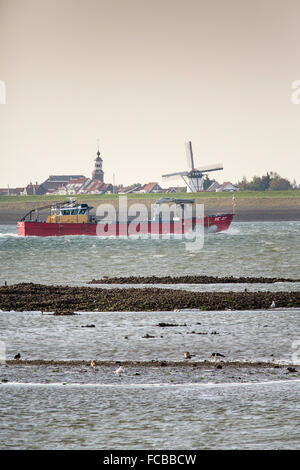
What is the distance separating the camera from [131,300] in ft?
70.8

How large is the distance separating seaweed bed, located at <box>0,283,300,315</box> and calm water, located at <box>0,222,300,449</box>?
0.89 m

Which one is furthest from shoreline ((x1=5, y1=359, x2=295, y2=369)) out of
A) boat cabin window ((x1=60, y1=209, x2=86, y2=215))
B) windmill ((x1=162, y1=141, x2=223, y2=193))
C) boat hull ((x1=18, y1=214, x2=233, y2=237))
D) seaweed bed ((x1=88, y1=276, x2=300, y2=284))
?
windmill ((x1=162, y1=141, x2=223, y2=193))

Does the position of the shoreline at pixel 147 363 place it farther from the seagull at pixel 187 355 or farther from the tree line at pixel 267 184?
the tree line at pixel 267 184

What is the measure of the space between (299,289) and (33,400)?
54.2 ft

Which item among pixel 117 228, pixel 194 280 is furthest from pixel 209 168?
pixel 194 280

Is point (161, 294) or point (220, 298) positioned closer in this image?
point (220, 298)

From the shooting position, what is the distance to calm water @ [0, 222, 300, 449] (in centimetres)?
855

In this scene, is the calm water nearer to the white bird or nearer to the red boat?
the white bird

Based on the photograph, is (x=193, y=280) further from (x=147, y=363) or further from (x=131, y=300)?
(x=147, y=363)

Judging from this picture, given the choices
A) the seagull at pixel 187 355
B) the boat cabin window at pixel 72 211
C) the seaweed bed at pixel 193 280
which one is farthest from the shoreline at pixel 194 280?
the boat cabin window at pixel 72 211

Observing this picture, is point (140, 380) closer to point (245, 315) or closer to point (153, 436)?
point (153, 436)

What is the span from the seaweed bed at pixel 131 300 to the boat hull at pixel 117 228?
195 feet

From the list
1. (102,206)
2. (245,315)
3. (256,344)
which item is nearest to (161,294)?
(245,315)

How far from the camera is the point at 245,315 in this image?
61.7ft
